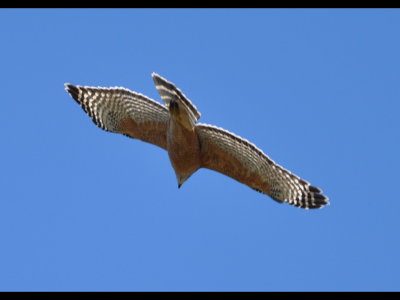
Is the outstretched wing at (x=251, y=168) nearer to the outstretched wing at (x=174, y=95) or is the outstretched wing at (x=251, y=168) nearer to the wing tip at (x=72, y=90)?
the outstretched wing at (x=174, y=95)

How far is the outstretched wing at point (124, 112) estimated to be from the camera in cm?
1186

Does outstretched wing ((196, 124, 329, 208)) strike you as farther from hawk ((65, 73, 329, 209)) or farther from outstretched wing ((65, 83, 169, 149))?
outstretched wing ((65, 83, 169, 149))

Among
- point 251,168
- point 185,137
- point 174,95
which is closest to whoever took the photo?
point 174,95

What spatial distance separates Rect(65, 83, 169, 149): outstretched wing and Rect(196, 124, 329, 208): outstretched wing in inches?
32.4

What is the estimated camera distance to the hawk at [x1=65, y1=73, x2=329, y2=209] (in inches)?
439

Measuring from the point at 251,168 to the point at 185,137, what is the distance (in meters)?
1.12

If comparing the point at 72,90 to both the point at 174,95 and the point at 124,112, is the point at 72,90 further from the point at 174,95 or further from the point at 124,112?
the point at 174,95

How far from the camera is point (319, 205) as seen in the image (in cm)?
1189

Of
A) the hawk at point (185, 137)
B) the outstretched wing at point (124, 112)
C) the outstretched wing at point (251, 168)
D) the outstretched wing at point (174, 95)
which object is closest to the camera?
the outstretched wing at point (174, 95)

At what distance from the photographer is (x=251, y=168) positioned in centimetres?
1159

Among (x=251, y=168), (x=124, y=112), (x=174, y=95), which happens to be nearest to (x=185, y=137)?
(x=174, y=95)

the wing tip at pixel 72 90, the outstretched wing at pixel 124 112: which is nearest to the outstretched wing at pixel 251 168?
the outstretched wing at pixel 124 112
